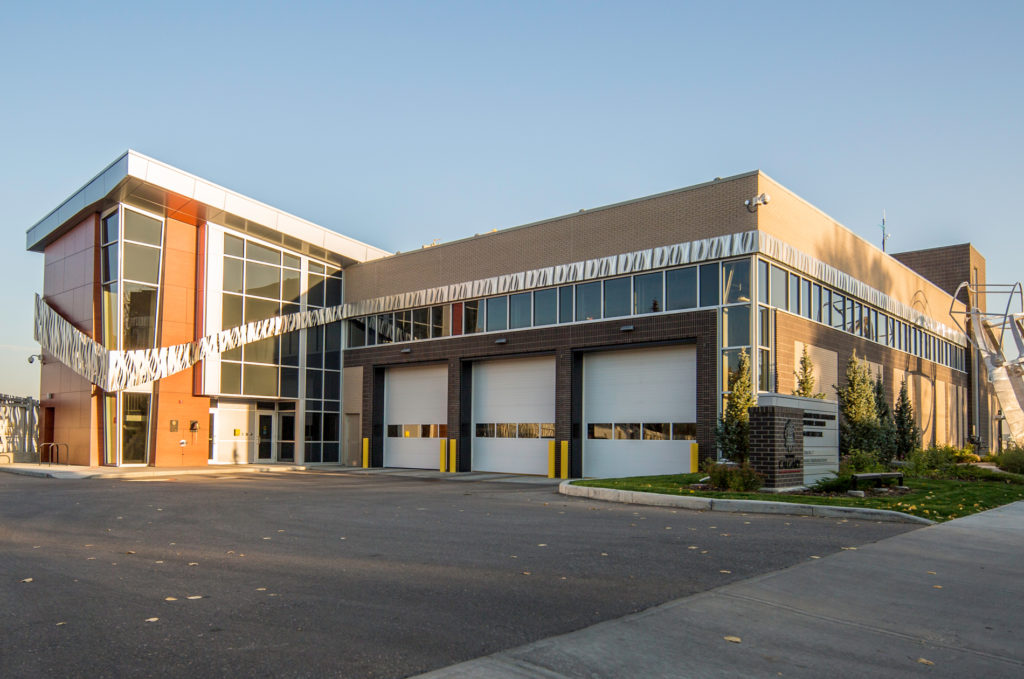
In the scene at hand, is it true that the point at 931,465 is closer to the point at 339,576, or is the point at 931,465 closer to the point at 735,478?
the point at 735,478

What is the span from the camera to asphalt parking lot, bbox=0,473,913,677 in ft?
16.7

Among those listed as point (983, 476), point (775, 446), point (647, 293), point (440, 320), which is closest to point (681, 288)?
point (647, 293)

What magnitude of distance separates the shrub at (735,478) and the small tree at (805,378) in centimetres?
794

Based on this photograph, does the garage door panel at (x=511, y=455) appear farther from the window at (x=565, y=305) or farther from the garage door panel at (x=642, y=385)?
the window at (x=565, y=305)

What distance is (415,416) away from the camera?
3272 cm

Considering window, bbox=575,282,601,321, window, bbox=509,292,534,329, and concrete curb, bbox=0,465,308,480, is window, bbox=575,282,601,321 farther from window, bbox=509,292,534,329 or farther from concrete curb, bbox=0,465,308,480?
concrete curb, bbox=0,465,308,480

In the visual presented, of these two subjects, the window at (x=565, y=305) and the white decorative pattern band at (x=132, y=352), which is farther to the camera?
the white decorative pattern band at (x=132, y=352)

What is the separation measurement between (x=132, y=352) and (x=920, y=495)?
26022 millimetres

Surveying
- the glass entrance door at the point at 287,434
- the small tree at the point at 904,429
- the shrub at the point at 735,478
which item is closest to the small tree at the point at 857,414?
the small tree at the point at 904,429

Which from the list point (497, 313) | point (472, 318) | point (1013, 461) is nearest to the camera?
point (1013, 461)

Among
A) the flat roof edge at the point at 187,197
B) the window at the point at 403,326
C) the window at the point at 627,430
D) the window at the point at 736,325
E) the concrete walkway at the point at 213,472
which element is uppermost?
the flat roof edge at the point at 187,197

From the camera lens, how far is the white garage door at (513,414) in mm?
27750

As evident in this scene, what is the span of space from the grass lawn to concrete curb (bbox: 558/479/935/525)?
0.43m

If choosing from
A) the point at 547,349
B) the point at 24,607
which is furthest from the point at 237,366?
the point at 24,607
